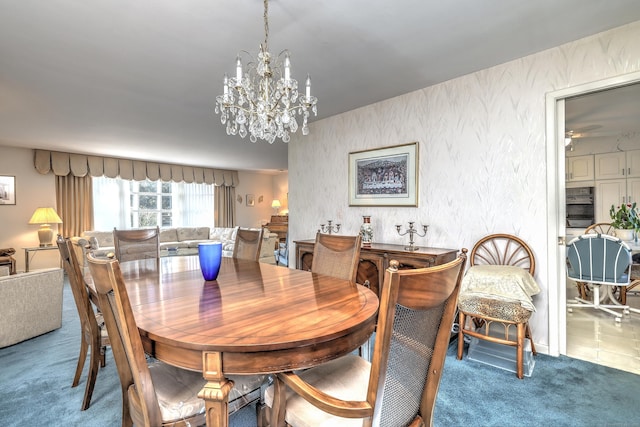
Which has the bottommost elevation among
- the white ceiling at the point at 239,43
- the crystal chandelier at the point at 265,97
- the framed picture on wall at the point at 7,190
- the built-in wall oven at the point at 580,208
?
the built-in wall oven at the point at 580,208

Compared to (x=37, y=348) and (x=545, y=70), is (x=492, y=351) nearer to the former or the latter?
(x=545, y=70)

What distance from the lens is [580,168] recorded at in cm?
518

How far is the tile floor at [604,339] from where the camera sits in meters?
2.26

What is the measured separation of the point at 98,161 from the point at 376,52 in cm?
637

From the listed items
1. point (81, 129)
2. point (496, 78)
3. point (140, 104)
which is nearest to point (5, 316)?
point (140, 104)

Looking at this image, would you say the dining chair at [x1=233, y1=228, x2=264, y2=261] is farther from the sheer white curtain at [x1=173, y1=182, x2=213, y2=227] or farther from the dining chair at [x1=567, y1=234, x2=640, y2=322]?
the sheer white curtain at [x1=173, y1=182, x2=213, y2=227]

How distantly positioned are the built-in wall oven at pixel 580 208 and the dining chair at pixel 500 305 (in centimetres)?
350

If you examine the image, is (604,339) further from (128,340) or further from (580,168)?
(580,168)

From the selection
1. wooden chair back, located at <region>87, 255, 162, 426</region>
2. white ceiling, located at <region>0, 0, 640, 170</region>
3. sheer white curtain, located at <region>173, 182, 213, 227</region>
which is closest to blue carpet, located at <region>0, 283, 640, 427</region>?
wooden chair back, located at <region>87, 255, 162, 426</region>

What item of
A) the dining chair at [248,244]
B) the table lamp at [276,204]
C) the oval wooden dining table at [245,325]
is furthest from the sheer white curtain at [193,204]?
the oval wooden dining table at [245,325]

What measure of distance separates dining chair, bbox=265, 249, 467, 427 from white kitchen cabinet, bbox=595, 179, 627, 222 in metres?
5.77

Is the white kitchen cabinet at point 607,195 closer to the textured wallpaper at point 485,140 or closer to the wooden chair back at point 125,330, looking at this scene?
the textured wallpaper at point 485,140

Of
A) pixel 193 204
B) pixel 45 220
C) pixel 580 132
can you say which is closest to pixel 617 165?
pixel 580 132

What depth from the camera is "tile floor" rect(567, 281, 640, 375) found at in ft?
7.41
